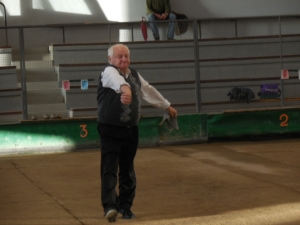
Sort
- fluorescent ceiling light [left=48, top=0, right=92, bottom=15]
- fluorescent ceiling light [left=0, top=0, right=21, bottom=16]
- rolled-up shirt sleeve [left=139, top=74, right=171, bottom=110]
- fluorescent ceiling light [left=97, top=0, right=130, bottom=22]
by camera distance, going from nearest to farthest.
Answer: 1. rolled-up shirt sleeve [left=139, top=74, right=171, bottom=110]
2. fluorescent ceiling light [left=0, top=0, right=21, bottom=16]
3. fluorescent ceiling light [left=48, top=0, right=92, bottom=15]
4. fluorescent ceiling light [left=97, top=0, right=130, bottom=22]

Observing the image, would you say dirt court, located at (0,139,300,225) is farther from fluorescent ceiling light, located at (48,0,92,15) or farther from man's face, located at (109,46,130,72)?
fluorescent ceiling light, located at (48,0,92,15)

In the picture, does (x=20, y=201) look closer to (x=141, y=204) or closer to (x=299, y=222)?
(x=141, y=204)

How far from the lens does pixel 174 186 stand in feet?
28.6

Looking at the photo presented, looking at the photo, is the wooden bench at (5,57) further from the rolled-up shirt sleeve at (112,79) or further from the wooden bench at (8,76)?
the rolled-up shirt sleeve at (112,79)

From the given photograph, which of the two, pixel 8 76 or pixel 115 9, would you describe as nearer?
pixel 8 76

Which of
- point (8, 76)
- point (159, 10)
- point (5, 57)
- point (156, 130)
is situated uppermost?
point (159, 10)

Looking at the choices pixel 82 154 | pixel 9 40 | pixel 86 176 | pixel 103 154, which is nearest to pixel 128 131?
pixel 103 154

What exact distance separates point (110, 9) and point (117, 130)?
1074 centimetres

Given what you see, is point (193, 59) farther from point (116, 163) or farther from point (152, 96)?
point (116, 163)

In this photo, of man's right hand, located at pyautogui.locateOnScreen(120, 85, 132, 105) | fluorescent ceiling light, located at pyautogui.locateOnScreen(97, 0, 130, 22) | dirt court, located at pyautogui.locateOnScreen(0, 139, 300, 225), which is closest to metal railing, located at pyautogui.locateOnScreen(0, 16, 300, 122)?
fluorescent ceiling light, located at pyautogui.locateOnScreen(97, 0, 130, 22)

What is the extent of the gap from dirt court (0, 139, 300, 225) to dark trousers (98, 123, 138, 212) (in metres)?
0.24

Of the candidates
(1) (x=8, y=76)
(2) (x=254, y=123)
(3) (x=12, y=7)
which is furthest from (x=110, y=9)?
(2) (x=254, y=123)

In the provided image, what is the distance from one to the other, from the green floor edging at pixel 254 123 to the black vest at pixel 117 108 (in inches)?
266

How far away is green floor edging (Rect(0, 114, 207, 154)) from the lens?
1254cm
